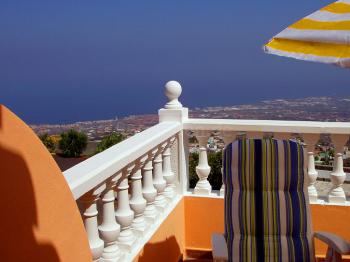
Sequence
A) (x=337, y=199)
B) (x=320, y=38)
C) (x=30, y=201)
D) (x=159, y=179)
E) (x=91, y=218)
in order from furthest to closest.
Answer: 1. (x=337, y=199)
2. (x=159, y=179)
3. (x=91, y=218)
4. (x=320, y=38)
5. (x=30, y=201)

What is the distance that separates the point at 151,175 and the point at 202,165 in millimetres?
871

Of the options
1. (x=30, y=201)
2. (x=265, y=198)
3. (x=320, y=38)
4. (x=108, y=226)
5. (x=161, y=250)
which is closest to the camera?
(x=30, y=201)

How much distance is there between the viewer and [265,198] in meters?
3.22

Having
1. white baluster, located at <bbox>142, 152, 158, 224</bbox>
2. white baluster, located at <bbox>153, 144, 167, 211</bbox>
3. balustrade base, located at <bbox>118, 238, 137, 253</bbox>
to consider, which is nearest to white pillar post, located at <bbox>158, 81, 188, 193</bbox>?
white baluster, located at <bbox>153, 144, 167, 211</bbox>

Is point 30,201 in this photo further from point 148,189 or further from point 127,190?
point 148,189

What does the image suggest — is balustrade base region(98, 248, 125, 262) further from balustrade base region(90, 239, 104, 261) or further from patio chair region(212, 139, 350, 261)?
patio chair region(212, 139, 350, 261)

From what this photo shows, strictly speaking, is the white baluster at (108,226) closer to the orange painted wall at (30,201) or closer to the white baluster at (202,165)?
the orange painted wall at (30,201)

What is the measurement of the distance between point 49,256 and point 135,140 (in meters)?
1.48

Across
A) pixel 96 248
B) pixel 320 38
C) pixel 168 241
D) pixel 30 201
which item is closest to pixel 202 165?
pixel 168 241

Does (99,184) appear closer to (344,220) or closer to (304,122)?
(304,122)

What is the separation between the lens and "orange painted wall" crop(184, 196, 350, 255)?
3.90m

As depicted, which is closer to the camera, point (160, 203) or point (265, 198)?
point (265, 198)

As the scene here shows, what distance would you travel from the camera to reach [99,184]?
225 centimetres

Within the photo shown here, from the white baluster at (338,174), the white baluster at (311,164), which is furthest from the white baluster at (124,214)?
the white baluster at (338,174)
